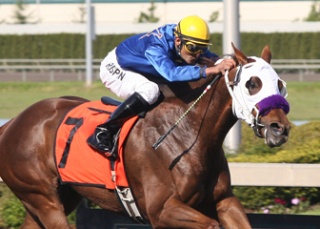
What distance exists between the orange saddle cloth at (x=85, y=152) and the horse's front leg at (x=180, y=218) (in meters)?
0.38

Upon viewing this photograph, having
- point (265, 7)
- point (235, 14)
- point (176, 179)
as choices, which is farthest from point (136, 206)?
point (265, 7)

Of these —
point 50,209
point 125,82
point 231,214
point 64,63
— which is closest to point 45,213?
point 50,209

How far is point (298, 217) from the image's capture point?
215 inches

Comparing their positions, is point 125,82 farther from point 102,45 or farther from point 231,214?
point 102,45

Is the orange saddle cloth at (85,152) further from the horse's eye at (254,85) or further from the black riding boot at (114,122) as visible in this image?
the horse's eye at (254,85)

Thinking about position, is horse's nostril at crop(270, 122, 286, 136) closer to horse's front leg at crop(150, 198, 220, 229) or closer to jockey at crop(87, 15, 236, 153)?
jockey at crop(87, 15, 236, 153)

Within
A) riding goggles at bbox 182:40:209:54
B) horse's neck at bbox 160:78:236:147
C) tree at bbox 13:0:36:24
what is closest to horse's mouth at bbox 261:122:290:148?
horse's neck at bbox 160:78:236:147

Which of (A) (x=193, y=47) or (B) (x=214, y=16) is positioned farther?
(B) (x=214, y=16)

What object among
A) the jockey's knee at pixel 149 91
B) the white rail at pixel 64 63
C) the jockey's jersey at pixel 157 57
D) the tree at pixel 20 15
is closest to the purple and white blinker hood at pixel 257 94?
the jockey's jersey at pixel 157 57

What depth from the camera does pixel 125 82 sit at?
16.3ft

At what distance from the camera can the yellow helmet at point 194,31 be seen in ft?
15.4

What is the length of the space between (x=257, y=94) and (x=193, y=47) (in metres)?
0.55

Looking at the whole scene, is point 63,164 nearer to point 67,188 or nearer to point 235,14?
point 67,188

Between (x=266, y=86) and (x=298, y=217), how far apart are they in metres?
1.45
